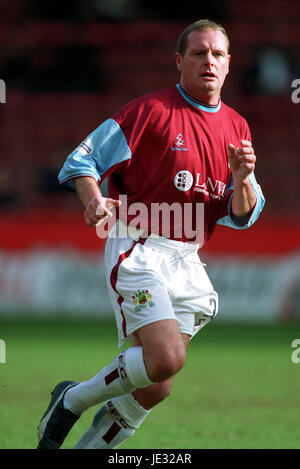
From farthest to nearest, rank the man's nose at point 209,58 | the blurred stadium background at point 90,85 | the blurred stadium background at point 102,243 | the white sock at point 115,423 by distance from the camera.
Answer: the blurred stadium background at point 90,85, the blurred stadium background at point 102,243, the man's nose at point 209,58, the white sock at point 115,423

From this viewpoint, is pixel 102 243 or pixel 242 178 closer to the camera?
pixel 242 178

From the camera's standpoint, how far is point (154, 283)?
447 cm

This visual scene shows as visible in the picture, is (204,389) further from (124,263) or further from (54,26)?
(54,26)

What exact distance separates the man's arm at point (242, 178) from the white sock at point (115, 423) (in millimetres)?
1225

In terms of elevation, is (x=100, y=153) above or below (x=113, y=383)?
above

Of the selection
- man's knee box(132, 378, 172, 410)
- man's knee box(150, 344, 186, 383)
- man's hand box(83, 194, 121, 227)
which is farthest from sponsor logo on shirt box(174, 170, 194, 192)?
man's knee box(132, 378, 172, 410)

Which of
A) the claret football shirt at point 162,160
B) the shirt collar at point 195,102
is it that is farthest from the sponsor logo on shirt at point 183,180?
the shirt collar at point 195,102

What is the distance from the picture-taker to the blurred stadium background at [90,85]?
619 inches

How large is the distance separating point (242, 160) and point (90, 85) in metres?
13.7

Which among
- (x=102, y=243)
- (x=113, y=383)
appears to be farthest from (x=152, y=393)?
(x=102, y=243)

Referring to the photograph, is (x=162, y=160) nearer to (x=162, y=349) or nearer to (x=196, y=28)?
(x=196, y=28)

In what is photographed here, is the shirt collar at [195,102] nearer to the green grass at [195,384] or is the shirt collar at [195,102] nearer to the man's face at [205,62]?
the man's face at [205,62]

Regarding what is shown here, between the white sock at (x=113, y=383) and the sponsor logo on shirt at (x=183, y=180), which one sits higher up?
the sponsor logo on shirt at (x=183, y=180)

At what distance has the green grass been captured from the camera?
541 centimetres
